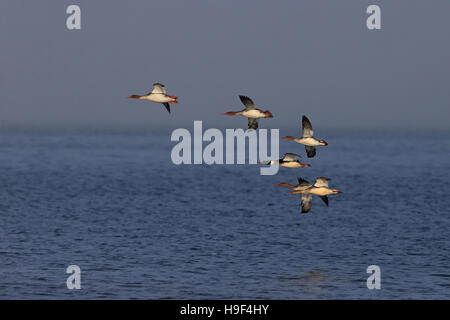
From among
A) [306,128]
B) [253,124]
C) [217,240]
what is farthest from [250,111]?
[217,240]

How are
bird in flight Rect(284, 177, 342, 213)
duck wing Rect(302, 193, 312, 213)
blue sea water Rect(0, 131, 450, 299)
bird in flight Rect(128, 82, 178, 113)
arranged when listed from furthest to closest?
blue sea water Rect(0, 131, 450, 299), duck wing Rect(302, 193, 312, 213), bird in flight Rect(284, 177, 342, 213), bird in flight Rect(128, 82, 178, 113)

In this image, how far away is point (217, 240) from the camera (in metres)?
56.8

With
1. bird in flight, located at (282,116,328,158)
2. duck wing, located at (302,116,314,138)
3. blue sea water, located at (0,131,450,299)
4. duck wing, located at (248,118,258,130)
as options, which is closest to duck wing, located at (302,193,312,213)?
bird in flight, located at (282,116,328,158)

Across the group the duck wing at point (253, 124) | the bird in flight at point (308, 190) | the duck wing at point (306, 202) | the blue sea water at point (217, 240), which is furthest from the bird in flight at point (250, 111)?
the blue sea water at point (217, 240)

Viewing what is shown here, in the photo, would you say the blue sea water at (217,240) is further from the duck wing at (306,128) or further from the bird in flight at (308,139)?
the duck wing at (306,128)

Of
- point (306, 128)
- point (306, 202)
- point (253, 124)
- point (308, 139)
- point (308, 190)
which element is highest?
point (253, 124)

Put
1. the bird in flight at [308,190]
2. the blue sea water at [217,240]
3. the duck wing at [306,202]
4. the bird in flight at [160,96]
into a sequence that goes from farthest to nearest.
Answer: the blue sea water at [217,240]
the duck wing at [306,202]
the bird in flight at [308,190]
the bird in flight at [160,96]

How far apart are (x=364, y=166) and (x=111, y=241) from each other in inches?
3889

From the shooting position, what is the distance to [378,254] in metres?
52.2

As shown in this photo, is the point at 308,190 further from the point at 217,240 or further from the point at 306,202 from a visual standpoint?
the point at 217,240

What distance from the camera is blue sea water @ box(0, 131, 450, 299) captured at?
137ft

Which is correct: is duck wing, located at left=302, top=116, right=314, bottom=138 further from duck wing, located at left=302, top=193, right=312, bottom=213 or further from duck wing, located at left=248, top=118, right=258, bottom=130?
duck wing, located at left=302, top=193, right=312, bottom=213

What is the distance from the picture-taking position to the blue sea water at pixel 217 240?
41.8 meters

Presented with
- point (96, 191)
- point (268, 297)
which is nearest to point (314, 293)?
point (268, 297)
